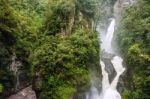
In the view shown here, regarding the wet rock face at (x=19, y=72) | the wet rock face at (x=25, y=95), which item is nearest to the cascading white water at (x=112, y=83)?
the wet rock face at (x=25, y=95)

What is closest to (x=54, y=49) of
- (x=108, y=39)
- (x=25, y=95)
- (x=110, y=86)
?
(x=25, y=95)

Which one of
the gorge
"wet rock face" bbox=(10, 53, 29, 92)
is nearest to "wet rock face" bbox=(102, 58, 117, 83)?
the gorge

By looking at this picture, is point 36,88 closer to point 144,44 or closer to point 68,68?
point 68,68

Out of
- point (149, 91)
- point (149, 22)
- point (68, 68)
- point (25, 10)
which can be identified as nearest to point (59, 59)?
point (68, 68)

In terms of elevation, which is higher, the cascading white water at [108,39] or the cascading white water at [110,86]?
the cascading white water at [108,39]

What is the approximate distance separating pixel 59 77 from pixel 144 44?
12.3 metres

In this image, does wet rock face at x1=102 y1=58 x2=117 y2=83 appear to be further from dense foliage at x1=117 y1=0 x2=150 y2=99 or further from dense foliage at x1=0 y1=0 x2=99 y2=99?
dense foliage at x1=0 y1=0 x2=99 y2=99

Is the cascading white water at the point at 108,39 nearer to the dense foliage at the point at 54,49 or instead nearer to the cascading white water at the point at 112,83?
the cascading white water at the point at 112,83

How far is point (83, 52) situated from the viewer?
35719mm

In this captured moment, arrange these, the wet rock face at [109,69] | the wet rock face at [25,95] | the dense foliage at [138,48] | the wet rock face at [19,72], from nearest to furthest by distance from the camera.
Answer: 1. the dense foliage at [138,48]
2. the wet rock face at [25,95]
3. the wet rock face at [19,72]
4. the wet rock face at [109,69]

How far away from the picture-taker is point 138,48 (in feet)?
121

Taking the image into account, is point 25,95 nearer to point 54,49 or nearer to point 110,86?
point 54,49

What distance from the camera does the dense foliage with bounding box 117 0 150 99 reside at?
3350 centimetres

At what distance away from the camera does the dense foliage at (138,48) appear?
33.5 meters
